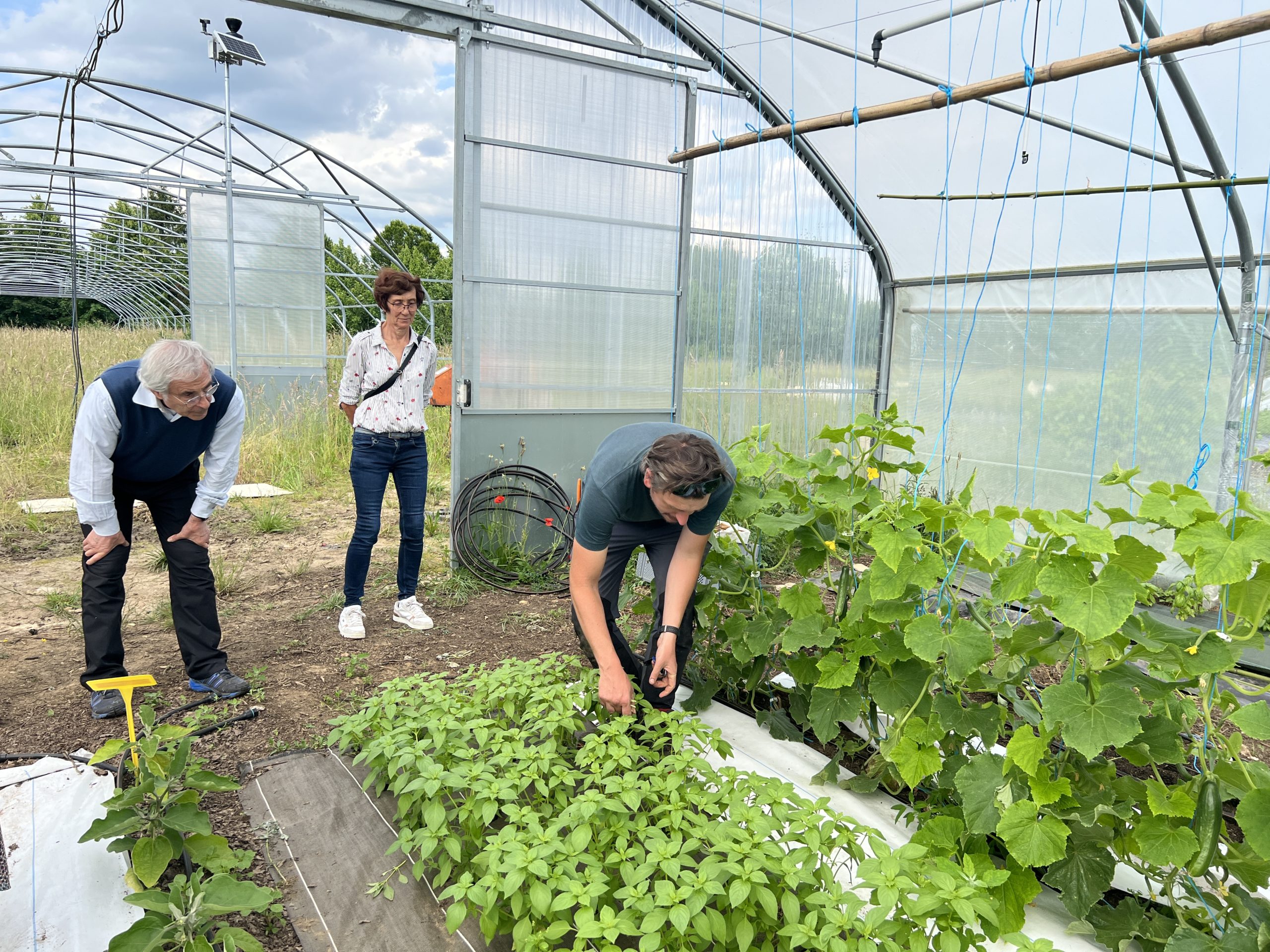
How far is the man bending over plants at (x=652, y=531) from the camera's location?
2.06 meters

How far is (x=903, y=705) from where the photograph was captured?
2.11 metres

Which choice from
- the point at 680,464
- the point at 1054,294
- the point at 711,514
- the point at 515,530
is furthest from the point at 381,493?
the point at 1054,294

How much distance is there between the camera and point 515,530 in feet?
16.6

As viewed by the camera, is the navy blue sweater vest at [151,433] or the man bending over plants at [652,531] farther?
the navy blue sweater vest at [151,433]

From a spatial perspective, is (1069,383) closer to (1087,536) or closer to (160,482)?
(1087,536)

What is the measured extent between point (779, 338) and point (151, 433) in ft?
16.6

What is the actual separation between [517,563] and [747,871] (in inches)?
138

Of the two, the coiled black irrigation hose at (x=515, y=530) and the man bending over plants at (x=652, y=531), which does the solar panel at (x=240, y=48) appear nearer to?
the coiled black irrigation hose at (x=515, y=530)

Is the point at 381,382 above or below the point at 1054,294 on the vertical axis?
below

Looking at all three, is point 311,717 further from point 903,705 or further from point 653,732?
point 903,705

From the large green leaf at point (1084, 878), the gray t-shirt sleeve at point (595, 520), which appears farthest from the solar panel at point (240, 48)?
the large green leaf at point (1084, 878)

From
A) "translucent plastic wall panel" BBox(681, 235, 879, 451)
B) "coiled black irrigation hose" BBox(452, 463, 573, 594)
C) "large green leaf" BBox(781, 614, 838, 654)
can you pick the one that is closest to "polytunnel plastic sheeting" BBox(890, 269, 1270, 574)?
"translucent plastic wall panel" BBox(681, 235, 879, 451)

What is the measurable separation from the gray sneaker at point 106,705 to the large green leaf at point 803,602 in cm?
227

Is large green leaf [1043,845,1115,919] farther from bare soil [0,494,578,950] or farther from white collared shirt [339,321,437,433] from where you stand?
white collared shirt [339,321,437,433]
